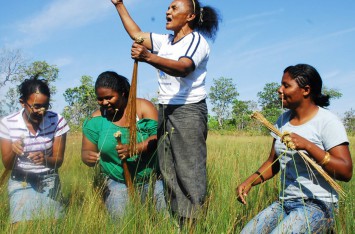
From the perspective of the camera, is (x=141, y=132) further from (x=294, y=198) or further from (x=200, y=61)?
(x=294, y=198)

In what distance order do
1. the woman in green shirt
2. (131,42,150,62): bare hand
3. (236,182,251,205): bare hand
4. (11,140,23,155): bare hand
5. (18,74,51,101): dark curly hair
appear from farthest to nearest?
(18,74,51,101): dark curly hair < the woman in green shirt < (11,140,23,155): bare hand < (236,182,251,205): bare hand < (131,42,150,62): bare hand

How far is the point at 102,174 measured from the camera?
3.71 metres

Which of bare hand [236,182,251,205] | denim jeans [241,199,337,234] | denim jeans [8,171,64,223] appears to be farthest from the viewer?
denim jeans [8,171,64,223]

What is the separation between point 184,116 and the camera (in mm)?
2762

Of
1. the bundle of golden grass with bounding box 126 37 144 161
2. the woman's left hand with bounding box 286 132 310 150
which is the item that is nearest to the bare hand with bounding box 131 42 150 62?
the bundle of golden grass with bounding box 126 37 144 161

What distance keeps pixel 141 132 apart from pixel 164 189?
0.56 metres

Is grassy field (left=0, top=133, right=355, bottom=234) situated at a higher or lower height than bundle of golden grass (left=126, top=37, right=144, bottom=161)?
lower

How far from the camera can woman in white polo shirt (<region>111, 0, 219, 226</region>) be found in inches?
107

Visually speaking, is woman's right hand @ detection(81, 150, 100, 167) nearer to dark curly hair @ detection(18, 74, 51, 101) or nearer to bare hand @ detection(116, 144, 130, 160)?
bare hand @ detection(116, 144, 130, 160)

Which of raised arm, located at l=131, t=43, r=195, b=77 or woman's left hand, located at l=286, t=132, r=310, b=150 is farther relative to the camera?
raised arm, located at l=131, t=43, r=195, b=77

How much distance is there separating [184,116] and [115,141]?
2.64ft

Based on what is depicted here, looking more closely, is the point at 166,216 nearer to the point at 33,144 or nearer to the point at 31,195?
the point at 31,195

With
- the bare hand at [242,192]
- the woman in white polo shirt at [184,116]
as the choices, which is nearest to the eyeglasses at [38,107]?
the woman in white polo shirt at [184,116]

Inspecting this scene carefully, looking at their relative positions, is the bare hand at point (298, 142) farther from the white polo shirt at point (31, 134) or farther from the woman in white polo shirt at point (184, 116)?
the white polo shirt at point (31, 134)
